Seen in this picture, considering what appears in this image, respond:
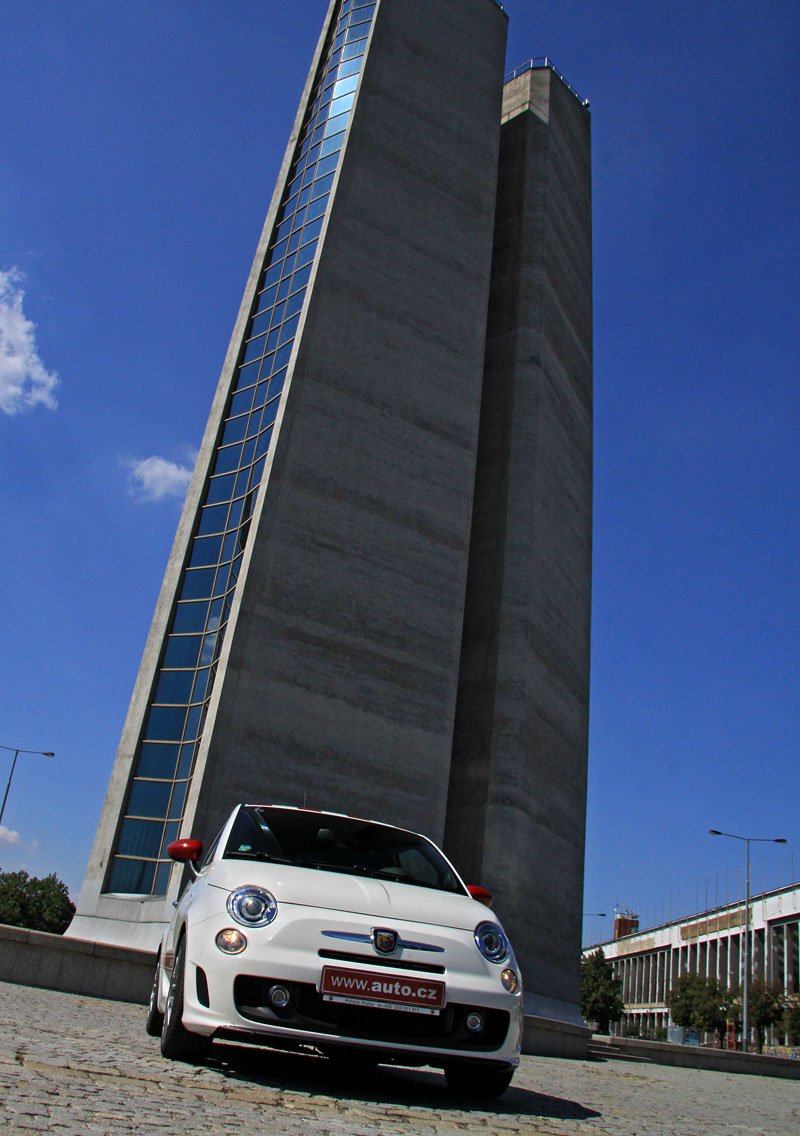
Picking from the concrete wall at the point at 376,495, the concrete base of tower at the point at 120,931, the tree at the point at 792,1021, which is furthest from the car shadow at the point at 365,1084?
the tree at the point at 792,1021

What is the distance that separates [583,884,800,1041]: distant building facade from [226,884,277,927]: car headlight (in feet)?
205

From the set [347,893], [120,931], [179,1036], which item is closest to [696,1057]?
[120,931]

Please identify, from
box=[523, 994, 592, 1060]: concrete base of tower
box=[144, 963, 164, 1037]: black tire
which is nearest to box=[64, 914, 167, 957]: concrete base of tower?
box=[523, 994, 592, 1060]: concrete base of tower

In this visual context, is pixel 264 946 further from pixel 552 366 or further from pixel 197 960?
pixel 552 366

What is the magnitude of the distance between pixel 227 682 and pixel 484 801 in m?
7.93

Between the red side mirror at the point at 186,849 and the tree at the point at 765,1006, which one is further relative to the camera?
the tree at the point at 765,1006

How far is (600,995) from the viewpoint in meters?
66.4

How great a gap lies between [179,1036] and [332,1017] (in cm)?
106

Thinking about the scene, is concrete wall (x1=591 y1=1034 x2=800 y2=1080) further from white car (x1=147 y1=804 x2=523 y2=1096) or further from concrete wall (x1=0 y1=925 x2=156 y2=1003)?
white car (x1=147 y1=804 x2=523 y2=1096)

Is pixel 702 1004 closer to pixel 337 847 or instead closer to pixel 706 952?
pixel 706 952

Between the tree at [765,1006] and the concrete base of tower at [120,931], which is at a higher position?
the tree at [765,1006]

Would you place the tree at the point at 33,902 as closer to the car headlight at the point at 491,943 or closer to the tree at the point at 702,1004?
the tree at the point at 702,1004

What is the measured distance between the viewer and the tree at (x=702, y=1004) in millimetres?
61188

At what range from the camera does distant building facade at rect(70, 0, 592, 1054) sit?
2280 centimetres
